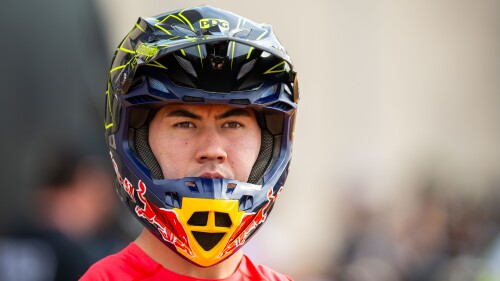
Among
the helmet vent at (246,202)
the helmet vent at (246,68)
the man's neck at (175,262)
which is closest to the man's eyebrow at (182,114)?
the helmet vent at (246,68)

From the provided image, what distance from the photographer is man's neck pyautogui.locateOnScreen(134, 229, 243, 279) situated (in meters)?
4.67

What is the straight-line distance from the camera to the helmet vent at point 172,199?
14.7ft

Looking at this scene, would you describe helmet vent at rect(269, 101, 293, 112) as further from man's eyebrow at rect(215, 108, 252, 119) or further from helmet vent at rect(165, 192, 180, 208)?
helmet vent at rect(165, 192, 180, 208)

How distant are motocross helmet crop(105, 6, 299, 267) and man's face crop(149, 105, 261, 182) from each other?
2.1 inches

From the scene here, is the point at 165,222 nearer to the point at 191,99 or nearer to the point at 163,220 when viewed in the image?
the point at 163,220

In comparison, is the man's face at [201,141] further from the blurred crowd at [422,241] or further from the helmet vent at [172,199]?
the blurred crowd at [422,241]

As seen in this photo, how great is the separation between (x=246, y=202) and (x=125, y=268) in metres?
0.55

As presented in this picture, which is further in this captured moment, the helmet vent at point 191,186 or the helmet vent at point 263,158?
the helmet vent at point 263,158

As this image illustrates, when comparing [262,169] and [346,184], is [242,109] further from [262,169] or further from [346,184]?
[346,184]

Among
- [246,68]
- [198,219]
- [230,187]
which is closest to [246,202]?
[230,187]

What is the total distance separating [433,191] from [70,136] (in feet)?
14.6

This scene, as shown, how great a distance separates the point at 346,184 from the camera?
1188 cm

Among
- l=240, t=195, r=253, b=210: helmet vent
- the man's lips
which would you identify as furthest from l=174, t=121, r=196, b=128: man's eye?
l=240, t=195, r=253, b=210: helmet vent

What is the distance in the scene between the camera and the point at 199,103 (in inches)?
179
